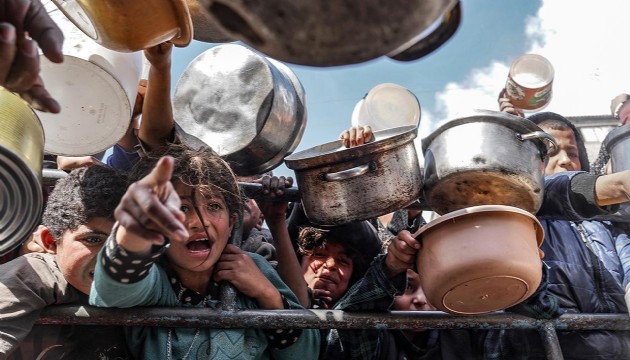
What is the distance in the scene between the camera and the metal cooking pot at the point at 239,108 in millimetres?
2771

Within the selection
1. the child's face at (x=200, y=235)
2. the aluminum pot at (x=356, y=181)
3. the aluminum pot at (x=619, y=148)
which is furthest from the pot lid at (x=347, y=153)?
the aluminum pot at (x=619, y=148)

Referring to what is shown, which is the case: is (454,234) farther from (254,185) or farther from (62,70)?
(62,70)

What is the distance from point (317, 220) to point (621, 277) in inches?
56.9

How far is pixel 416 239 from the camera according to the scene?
2.12 meters

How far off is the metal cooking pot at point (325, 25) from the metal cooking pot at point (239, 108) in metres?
1.76

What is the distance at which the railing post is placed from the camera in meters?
2.05

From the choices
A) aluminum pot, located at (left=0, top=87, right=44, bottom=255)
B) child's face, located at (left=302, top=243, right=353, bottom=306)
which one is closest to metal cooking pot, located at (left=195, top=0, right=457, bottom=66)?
aluminum pot, located at (left=0, top=87, right=44, bottom=255)

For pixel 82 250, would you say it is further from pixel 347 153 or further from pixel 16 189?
pixel 347 153

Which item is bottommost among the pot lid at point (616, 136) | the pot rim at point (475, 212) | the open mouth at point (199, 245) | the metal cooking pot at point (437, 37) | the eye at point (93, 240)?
the eye at point (93, 240)

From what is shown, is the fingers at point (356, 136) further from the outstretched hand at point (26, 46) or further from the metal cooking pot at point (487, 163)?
the outstretched hand at point (26, 46)

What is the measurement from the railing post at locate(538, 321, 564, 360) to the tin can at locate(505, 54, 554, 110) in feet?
7.70

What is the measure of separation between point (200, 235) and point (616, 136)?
1984 mm

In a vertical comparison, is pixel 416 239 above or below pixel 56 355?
above

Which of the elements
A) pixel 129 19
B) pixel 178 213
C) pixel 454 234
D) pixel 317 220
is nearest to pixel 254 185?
pixel 317 220
